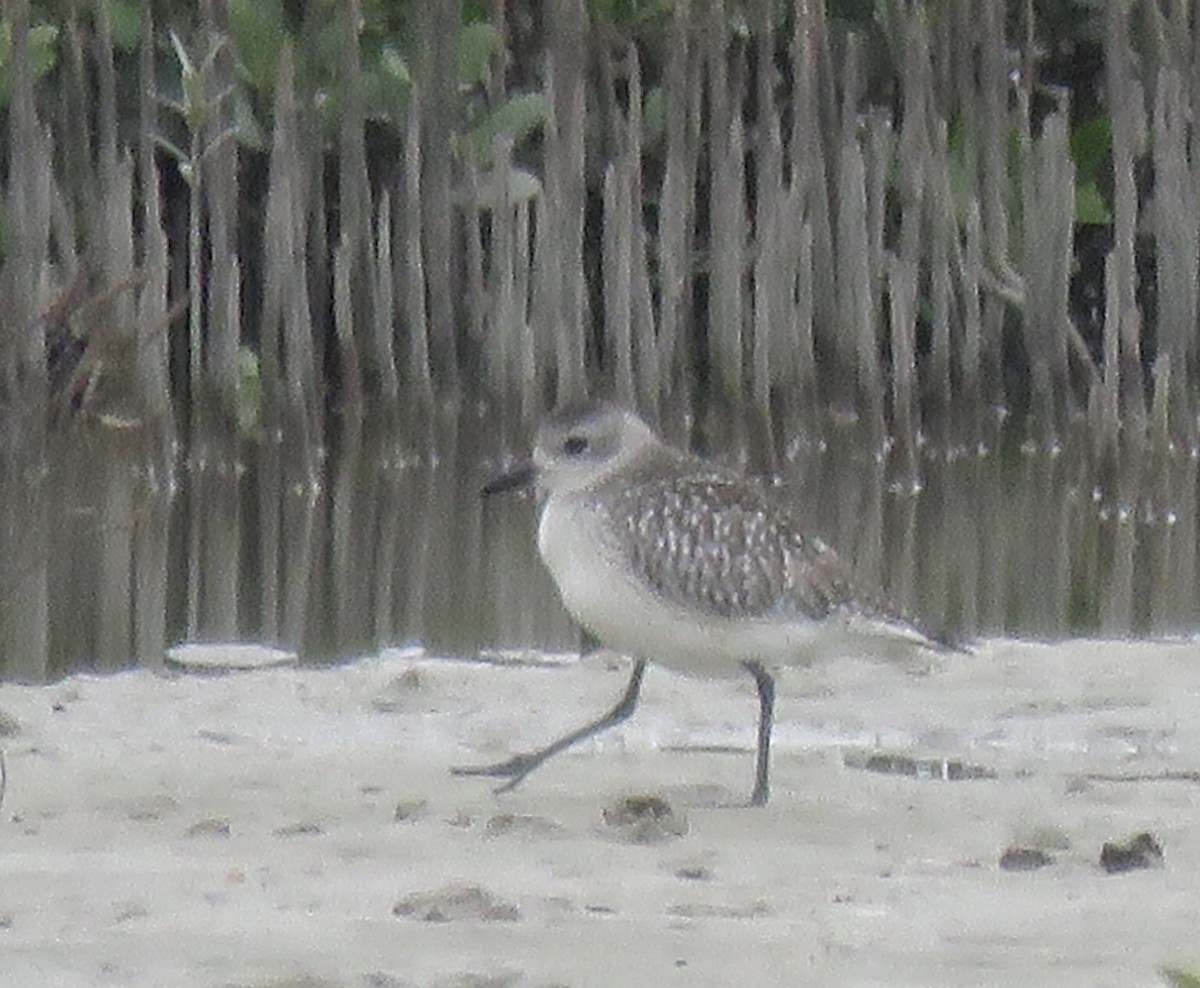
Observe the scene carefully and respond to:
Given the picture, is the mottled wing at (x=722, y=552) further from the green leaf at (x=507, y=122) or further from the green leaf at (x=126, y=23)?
the green leaf at (x=126, y=23)

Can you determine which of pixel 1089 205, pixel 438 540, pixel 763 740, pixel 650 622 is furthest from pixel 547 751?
pixel 1089 205

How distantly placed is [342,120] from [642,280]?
1.47 meters

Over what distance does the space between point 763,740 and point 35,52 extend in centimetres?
671

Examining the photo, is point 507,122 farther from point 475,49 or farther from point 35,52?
point 35,52

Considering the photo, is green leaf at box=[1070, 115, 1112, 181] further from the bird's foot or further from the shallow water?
the bird's foot

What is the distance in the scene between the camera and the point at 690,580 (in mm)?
6449

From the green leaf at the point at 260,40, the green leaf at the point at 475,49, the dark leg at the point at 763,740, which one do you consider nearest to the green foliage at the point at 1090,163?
the green leaf at the point at 475,49

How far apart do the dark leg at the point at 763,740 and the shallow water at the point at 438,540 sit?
202 centimetres

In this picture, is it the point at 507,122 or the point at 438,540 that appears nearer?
the point at 438,540

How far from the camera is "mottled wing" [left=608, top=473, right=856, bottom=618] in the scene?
6469 millimetres

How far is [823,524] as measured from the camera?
36.4 ft

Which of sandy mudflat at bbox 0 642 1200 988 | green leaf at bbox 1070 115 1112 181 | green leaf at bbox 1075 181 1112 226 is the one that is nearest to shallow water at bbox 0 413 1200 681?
sandy mudflat at bbox 0 642 1200 988

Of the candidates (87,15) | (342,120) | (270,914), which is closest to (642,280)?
(342,120)

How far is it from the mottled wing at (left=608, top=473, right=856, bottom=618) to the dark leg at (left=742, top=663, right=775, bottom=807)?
125 mm
